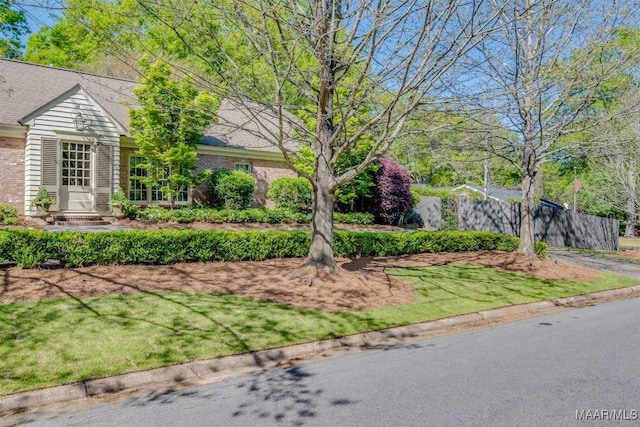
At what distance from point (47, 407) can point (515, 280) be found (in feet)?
34.8

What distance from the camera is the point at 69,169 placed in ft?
52.2

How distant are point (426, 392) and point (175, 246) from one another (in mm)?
6697

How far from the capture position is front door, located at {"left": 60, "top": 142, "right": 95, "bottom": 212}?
15.8 meters

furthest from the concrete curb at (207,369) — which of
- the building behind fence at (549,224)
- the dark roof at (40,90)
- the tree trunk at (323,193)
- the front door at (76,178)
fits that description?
the building behind fence at (549,224)

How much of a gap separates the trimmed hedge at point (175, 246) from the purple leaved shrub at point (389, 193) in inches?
378

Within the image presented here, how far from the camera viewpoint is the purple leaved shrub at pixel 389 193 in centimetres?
2386

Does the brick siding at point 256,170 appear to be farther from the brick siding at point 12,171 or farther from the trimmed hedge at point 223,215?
the brick siding at point 12,171

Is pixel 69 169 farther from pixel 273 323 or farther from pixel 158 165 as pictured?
pixel 273 323

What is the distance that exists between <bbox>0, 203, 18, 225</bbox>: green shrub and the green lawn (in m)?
9.05

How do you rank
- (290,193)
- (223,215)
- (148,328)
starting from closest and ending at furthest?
(148,328), (223,215), (290,193)

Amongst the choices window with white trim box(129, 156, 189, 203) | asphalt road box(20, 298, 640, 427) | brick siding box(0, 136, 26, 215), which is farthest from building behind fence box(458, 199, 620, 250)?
brick siding box(0, 136, 26, 215)

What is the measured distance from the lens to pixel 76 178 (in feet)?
52.6

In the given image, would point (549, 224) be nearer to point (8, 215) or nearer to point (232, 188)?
point (232, 188)

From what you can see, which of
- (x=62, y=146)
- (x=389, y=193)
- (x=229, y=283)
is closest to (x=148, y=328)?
(x=229, y=283)
